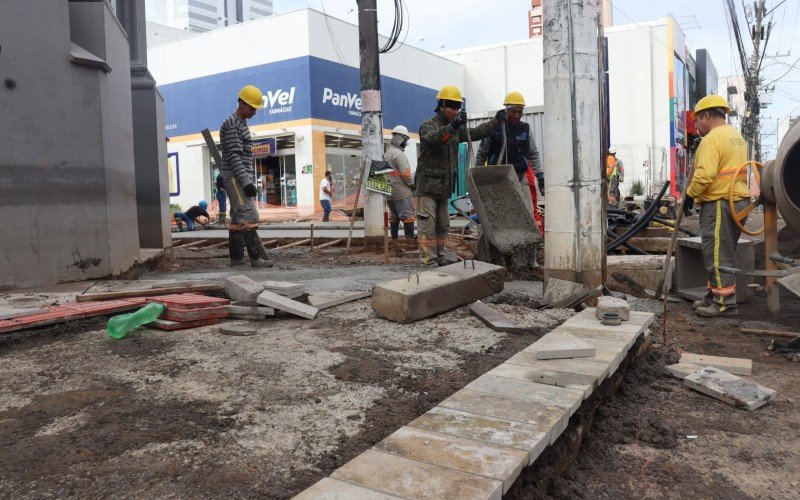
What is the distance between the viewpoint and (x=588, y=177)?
4.65 metres

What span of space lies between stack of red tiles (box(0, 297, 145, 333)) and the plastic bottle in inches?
12.0

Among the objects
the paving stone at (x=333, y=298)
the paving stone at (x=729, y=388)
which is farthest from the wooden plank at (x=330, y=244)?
the paving stone at (x=729, y=388)

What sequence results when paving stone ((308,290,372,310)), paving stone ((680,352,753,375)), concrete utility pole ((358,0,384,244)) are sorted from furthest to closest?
concrete utility pole ((358,0,384,244)) < paving stone ((308,290,372,310)) < paving stone ((680,352,753,375))

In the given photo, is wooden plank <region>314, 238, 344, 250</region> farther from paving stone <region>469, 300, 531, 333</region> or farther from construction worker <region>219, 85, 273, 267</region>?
paving stone <region>469, 300, 531, 333</region>

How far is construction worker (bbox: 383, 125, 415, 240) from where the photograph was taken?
28.4 feet

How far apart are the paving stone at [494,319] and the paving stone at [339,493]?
92.8 inches

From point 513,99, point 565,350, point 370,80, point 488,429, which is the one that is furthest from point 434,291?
point 370,80

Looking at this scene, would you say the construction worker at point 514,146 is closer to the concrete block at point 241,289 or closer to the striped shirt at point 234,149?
the striped shirt at point 234,149

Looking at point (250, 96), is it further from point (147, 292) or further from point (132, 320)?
point (132, 320)

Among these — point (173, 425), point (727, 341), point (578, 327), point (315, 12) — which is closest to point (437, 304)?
point (578, 327)

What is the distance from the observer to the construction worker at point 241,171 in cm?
679

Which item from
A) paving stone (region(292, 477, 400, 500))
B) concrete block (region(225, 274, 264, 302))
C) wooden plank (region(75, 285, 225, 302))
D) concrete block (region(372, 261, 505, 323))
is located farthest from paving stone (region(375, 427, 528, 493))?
wooden plank (region(75, 285, 225, 302))

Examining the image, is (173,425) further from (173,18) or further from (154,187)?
(173,18)

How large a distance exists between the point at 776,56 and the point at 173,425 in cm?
4553
